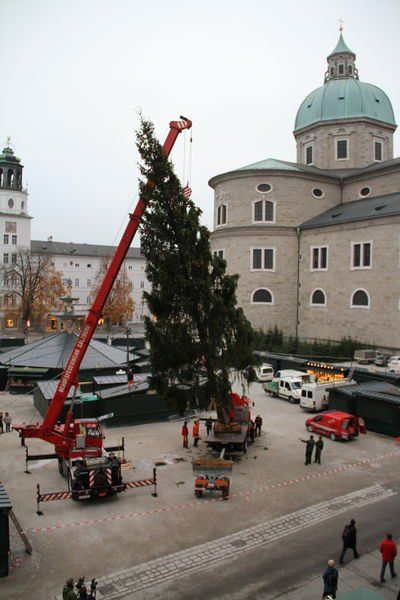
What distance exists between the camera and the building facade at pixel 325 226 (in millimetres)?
40906

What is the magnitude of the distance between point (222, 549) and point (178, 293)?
951 centimetres

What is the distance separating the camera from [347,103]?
54.7m

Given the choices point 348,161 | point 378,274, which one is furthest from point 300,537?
point 348,161

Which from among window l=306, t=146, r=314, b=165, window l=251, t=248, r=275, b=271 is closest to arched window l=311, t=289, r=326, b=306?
window l=251, t=248, r=275, b=271

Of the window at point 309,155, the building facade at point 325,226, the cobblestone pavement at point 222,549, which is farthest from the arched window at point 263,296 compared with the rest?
the cobblestone pavement at point 222,549

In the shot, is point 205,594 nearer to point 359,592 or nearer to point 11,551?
point 359,592

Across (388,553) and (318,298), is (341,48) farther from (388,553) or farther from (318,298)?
(388,553)

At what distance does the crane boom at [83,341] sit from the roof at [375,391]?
13.3 meters

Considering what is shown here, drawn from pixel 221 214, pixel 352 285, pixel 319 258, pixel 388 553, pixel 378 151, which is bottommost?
pixel 388 553

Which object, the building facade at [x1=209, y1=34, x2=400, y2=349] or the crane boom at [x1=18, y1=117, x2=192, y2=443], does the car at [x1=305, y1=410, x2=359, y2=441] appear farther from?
the building facade at [x1=209, y1=34, x2=400, y2=349]

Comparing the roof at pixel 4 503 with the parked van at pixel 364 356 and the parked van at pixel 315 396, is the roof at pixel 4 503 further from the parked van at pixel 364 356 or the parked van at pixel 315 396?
the parked van at pixel 364 356

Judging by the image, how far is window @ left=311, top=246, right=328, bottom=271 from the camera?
46.2 m

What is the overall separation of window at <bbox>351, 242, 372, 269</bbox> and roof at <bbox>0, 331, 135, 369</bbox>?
838 inches

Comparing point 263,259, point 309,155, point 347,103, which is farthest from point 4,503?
point 347,103
